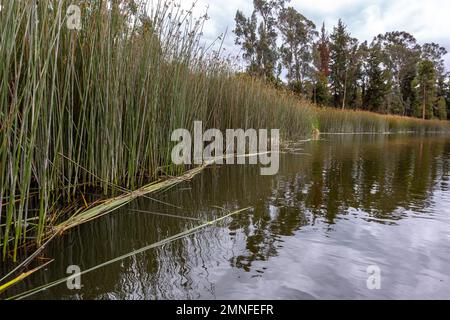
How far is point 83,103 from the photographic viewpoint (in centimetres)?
241

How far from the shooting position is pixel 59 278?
1.46m

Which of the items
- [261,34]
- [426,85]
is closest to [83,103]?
[261,34]

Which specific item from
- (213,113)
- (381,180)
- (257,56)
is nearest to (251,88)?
(213,113)

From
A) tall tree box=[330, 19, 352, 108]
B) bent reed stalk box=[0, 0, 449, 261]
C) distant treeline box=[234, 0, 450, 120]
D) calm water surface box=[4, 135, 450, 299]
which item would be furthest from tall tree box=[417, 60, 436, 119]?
calm water surface box=[4, 135, 450, 299]

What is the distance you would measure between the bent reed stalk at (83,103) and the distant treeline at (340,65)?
A: 59.4ft

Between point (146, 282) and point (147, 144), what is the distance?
1.91m

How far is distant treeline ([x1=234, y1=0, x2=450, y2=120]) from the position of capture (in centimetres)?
2638

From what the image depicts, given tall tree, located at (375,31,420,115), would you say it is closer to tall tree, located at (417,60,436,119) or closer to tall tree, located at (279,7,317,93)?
tall tree, located at (417,60,436,119)

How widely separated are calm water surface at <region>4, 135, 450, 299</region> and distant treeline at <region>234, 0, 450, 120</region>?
61.5 feet

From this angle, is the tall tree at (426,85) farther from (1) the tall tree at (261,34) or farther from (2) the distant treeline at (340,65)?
(1) the tall tree at (261,34)

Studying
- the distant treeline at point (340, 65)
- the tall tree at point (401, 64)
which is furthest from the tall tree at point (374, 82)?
the tall tree at point (401, 64)

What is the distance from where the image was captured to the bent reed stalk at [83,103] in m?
1.61

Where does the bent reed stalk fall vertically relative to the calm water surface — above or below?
above

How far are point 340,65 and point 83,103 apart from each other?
3180 cm
